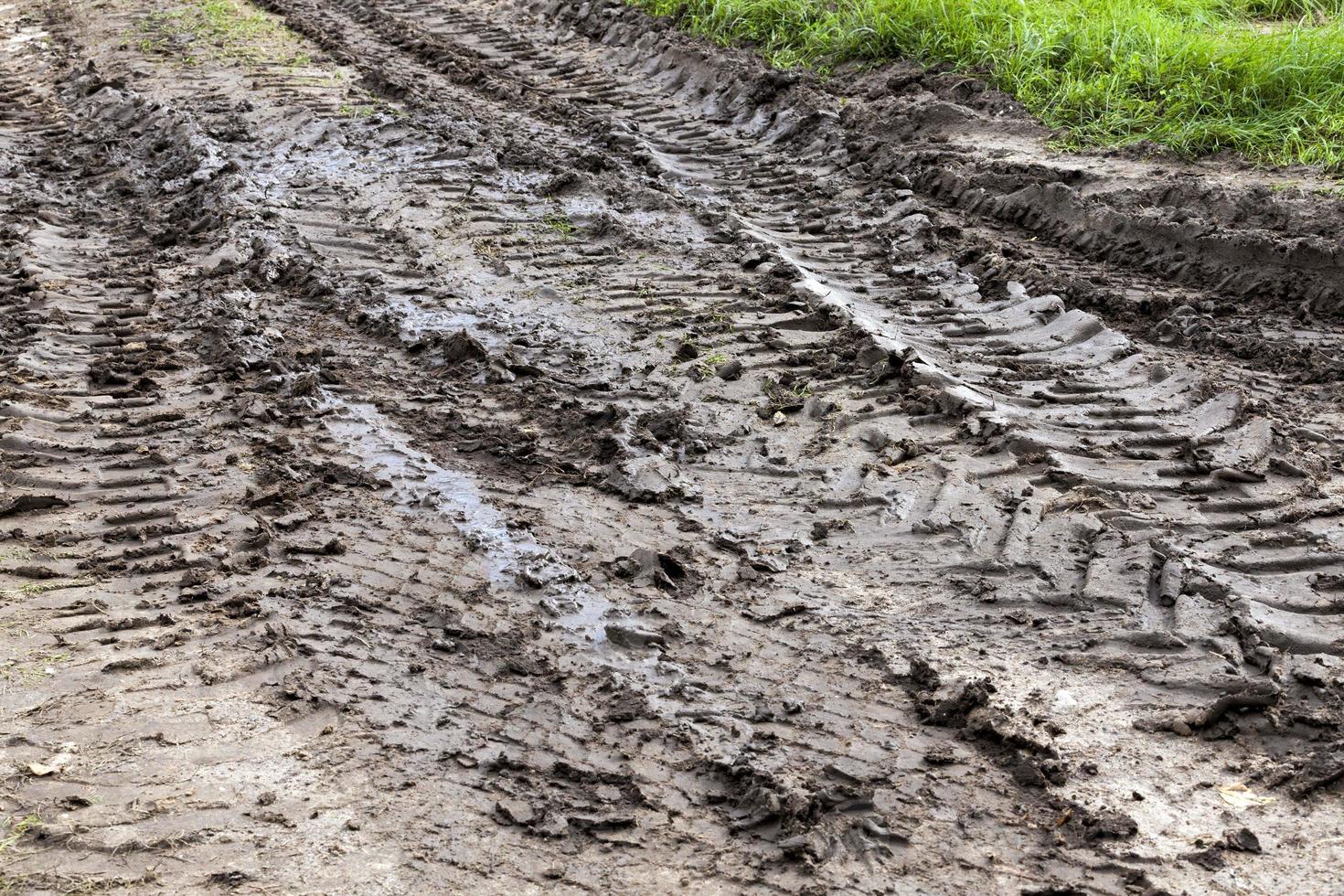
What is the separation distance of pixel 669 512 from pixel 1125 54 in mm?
4785

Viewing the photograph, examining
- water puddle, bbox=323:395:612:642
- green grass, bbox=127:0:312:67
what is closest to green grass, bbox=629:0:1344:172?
green grass, bbox=127:0:312:67

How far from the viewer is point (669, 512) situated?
13.0ft

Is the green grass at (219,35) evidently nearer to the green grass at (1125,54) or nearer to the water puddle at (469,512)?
the green grass at (1125,54)

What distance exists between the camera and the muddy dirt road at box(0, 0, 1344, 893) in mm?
2723

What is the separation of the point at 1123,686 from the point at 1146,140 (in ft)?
13.3

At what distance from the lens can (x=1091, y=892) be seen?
8.32 ft

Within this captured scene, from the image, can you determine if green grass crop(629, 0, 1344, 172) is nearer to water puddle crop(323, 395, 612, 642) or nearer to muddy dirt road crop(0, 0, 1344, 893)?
muddy dirt road crop(0, 0, 1344, 893)

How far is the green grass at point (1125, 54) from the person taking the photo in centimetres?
603

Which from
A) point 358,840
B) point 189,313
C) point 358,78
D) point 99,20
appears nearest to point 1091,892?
point 358,840

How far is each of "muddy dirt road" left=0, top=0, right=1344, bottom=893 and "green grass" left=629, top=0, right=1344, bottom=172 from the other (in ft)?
1.13

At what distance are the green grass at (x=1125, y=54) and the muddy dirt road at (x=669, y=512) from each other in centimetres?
34

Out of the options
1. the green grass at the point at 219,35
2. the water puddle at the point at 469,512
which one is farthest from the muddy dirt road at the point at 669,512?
the green grass at the point at 219,35

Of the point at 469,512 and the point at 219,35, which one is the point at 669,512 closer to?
the point at 469,512

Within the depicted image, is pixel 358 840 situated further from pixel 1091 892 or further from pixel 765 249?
pixel 765 249
